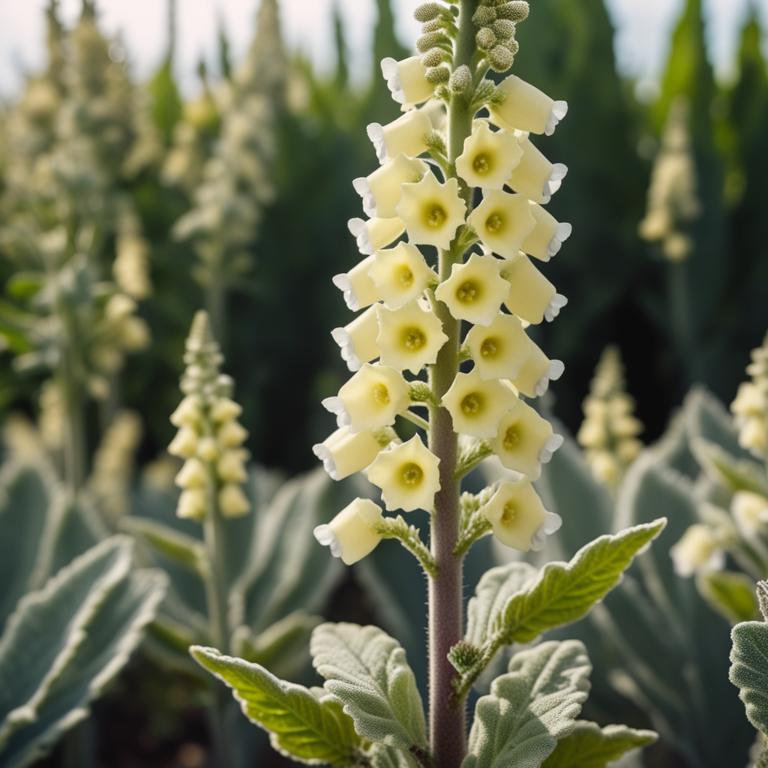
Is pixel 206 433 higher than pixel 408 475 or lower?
higher

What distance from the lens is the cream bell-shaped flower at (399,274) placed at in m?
0.83

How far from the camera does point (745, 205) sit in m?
2.88

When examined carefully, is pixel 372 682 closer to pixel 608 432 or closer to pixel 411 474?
pixel 411 474

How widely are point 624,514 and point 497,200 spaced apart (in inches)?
31.4

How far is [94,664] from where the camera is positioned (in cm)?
124

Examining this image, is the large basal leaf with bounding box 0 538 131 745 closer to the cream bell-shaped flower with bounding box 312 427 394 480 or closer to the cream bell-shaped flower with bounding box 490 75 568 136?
the cream bell-shaped flower with bounding box 312 427 394 480

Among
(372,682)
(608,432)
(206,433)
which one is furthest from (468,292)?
(608,432)

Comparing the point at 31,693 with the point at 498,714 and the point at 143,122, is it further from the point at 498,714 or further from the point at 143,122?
the point at 143,122

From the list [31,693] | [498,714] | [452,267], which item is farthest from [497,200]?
[31,693]

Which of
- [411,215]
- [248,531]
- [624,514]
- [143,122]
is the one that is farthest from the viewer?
[143,122]

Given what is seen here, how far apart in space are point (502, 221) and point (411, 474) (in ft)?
0.70

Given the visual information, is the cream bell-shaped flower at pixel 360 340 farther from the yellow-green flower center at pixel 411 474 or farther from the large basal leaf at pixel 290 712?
the large basal leaf at pixel 290 712

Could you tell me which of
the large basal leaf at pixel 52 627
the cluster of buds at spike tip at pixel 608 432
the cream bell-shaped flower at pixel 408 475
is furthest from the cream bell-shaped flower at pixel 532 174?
the cluster of buds at spike tip at pixel 608 432

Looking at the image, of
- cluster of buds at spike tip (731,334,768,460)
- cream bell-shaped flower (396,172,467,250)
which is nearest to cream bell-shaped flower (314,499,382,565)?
cream bell-shaped flower (396,172,467,250)
